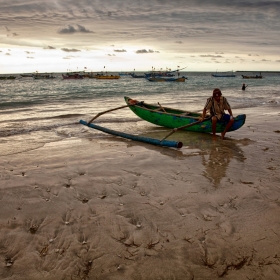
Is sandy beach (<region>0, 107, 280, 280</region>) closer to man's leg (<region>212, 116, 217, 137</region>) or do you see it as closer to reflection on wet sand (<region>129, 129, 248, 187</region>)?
reflection on wet sand (<region>129, 129, 248, 187</region>)

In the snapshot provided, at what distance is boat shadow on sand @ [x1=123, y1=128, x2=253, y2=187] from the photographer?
5.86 meters

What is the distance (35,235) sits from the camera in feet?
11.5

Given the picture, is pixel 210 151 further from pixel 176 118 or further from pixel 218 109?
pixel 176 118

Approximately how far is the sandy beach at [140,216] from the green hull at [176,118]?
189cm

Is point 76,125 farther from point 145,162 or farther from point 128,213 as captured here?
point 128,213

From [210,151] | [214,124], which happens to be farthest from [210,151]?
[214,124]

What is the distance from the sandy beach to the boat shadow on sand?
0.18ft

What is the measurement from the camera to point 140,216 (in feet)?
13.0

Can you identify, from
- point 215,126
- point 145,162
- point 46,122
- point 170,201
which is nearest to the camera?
point 170,201

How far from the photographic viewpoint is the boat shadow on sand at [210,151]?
586 centimetres

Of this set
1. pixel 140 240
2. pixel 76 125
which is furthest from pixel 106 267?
pixel 76 125

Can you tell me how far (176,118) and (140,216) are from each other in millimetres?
6413

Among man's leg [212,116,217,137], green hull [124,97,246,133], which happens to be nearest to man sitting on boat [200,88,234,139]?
man's leg [212,116,217,137]

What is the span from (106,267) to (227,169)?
3.78 m
